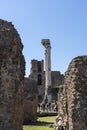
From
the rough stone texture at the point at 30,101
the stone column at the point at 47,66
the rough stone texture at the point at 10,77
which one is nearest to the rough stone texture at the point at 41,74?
the stone column at the point at 47,66

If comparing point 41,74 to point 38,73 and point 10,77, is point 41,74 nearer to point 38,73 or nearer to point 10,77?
point 38,73

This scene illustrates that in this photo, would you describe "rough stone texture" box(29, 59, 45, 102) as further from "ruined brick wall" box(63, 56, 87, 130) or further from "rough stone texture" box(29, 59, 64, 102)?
"ruined brick wall" box(63, 56, 87, 130)

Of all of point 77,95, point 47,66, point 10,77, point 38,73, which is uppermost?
point 38,73

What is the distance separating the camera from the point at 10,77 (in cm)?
784

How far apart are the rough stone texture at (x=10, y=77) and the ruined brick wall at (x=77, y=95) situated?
7.69 ft

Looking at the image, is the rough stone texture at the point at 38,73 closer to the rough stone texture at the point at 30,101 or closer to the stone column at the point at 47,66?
the stone column at the point at 47,66

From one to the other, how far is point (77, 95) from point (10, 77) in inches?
112

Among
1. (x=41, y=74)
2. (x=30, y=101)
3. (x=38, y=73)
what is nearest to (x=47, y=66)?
(x=38, y=73)

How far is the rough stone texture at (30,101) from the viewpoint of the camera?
71.0ft

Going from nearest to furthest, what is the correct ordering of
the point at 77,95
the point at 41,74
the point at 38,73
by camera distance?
the point at 77,95
the point at 38,73
the point at 41,74

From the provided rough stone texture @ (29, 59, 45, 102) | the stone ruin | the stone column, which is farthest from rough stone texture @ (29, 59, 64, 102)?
the stone ruin

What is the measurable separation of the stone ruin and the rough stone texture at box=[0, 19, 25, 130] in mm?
2344

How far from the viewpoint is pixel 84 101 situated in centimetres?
1006

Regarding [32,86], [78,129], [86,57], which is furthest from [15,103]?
[32,86]
